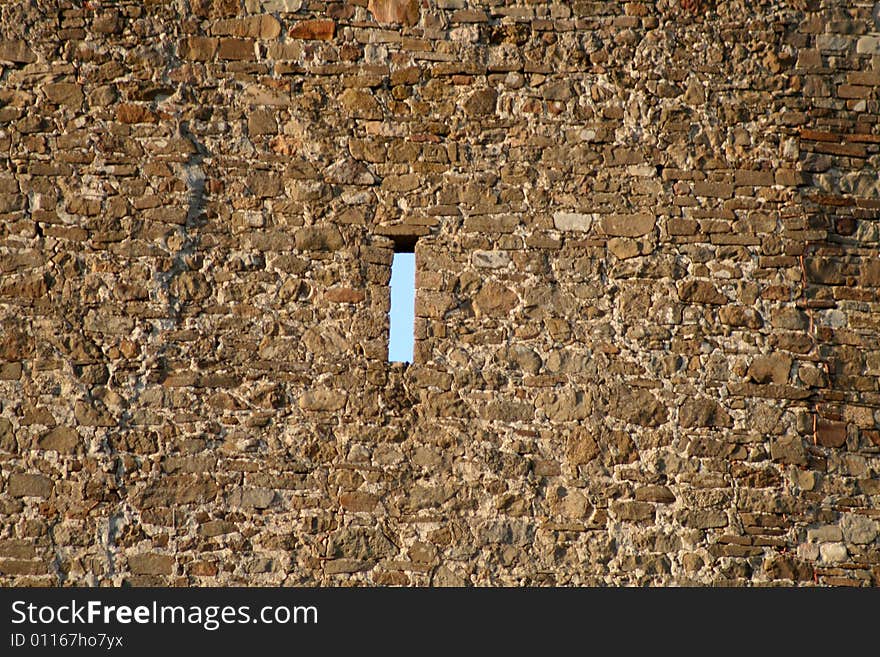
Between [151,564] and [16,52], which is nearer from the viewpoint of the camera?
[151,564]

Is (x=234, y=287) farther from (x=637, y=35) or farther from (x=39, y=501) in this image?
(x=637, y=35)

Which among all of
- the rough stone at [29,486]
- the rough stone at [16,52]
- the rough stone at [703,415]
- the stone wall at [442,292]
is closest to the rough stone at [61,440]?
the stone wall at [442,292]

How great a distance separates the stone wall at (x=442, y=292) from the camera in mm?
5637

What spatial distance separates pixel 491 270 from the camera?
5.86 meters

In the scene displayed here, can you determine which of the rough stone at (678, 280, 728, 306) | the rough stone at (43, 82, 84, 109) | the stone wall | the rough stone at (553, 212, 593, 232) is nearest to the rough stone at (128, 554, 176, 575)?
the stone wall

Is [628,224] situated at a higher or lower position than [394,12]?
lower

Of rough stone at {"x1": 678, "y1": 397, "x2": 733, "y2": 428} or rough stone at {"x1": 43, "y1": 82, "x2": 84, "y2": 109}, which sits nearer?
rough stone at {"x1": 678, "y1": 397, "x2": 733, "y2": 428}

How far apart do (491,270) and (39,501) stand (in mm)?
2467

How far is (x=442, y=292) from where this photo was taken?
230 inches

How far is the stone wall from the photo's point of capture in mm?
5637

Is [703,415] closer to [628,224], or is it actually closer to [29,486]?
[628,224]

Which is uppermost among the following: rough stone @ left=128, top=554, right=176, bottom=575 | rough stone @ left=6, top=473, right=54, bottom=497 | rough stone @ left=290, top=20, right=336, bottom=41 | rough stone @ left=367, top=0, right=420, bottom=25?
rough stone @ left=367, top=0, right=420, bottom=25

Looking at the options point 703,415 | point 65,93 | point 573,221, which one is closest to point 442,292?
point 573,221

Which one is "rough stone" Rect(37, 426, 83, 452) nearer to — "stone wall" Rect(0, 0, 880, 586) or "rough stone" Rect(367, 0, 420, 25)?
"stone wall" Rect(0, 0, 880, 586)
